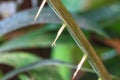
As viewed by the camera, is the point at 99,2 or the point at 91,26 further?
the point at 99,2

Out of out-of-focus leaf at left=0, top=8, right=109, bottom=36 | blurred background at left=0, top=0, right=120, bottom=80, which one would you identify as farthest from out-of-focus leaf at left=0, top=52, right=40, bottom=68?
out-of-focus leaf at left=0, top=8, right=109, bottom=36

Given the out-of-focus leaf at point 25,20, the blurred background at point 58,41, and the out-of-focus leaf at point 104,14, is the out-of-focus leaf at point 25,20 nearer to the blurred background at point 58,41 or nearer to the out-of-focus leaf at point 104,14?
the blurred background at point 58,41

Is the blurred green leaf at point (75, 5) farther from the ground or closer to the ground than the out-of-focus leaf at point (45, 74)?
farther from the ground

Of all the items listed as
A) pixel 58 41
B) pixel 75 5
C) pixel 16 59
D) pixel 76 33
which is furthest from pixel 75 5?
pixel 76 33

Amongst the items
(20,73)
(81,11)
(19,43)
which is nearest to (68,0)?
(81,11)

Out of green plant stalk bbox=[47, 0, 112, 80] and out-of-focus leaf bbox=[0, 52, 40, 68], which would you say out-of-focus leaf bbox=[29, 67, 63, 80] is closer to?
out-of-focus leaf bbox=[0, 52, 40, 68]

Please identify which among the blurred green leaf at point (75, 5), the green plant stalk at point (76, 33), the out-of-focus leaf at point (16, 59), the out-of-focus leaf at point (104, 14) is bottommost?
the green plant stalk at point (76, 33)

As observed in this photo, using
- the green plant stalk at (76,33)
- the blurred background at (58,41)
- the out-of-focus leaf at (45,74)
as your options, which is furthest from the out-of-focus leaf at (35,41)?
the green plant stalk at (76,33)

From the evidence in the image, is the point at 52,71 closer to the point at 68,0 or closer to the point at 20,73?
the point at 20,73
